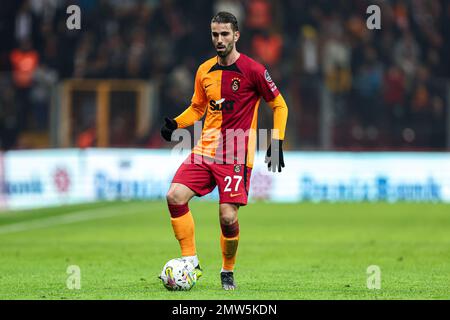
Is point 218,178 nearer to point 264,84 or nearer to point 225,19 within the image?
point 264,84

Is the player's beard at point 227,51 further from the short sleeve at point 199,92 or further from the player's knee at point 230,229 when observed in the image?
the player's knee at point 230,229

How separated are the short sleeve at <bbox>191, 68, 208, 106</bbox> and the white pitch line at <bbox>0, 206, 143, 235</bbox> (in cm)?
761

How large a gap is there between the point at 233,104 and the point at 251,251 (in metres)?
4.65

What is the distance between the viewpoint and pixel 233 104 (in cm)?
930

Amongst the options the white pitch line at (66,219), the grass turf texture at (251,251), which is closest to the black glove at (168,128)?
the grass turf texture at (251,251)

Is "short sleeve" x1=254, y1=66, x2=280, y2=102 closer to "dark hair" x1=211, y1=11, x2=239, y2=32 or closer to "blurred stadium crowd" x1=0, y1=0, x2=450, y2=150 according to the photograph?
"dark hair" x1=211, y1=11, x2=239, y2=32

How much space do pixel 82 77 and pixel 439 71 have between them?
26.9ft

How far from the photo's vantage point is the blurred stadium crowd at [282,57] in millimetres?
23406

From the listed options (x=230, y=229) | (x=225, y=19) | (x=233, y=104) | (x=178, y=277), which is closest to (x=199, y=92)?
(x=233, y=104)

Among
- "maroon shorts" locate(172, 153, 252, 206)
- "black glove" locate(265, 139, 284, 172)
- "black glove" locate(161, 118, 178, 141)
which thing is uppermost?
"black glove" locate(161, 118, 178, 141)

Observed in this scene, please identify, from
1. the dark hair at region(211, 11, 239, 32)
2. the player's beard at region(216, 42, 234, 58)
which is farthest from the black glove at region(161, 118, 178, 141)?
the dark hair at region(211, 11, 239, 32)

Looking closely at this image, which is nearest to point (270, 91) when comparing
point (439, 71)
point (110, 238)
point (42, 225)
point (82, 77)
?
point (110, 238)

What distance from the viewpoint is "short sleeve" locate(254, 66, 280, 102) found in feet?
30.4
